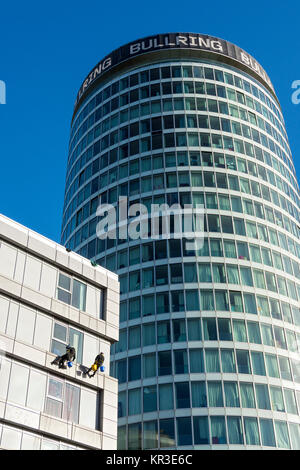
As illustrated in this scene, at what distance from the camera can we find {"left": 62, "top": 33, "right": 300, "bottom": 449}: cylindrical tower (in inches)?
2136

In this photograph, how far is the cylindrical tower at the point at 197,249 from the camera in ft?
Result: 178

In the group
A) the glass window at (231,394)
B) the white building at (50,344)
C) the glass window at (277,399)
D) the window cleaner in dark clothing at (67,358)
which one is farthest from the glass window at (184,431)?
the window cleaner in dark clothing at (67,358)

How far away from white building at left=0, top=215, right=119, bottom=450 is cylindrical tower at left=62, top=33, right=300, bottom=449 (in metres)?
23.3

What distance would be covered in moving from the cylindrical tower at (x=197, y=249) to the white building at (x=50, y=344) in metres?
23.3

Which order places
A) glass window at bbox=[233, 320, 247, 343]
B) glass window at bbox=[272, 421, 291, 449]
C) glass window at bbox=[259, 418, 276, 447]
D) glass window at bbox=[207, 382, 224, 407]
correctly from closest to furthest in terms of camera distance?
1. glass window at bbox=[259, 418, 276, 447]
2. glass window at bbox=[272, 421, 291, 449]
3. glass window at bbox=[207, 382, 224, 407]
4. glass window at bbox=[233, 320, 247, 343]

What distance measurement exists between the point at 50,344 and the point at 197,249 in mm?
35405

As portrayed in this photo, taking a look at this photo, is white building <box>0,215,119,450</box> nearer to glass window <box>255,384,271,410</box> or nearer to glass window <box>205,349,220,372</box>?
glass window <box>205,349,220,372</box>

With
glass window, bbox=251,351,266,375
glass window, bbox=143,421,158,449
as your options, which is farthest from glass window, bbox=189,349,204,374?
glass window, bbox=143,421,158,449

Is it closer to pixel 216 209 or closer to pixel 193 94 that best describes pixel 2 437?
pixel 216 209

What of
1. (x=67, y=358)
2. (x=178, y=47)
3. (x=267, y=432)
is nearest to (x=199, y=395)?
(x=267, y=432)

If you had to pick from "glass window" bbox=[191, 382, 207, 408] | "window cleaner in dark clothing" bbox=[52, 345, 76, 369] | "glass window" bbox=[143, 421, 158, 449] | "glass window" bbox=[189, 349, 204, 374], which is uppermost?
"glass window" bbox=[189, 349, 204, 374]

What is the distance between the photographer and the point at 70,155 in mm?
86375

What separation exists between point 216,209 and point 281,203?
10503mm
